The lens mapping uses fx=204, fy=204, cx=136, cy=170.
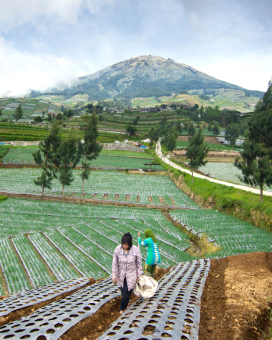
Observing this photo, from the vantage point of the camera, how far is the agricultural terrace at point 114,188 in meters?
28.5

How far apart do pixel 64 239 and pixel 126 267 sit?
40.2ft

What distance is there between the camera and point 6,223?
18203 millimetres

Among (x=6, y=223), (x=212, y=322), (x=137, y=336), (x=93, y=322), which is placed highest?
(x=137, y=336)

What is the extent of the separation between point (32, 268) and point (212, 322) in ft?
36.5

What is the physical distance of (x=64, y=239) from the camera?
51.5ft

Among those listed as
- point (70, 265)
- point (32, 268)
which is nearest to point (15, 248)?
point (32, 268)

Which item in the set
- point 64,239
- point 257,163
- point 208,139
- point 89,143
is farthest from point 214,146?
point 64,239

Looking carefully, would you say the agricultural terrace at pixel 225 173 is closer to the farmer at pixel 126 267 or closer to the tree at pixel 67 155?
the tree at pixel 67 155

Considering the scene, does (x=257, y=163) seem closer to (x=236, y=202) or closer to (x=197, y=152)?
(x=236, y=202)

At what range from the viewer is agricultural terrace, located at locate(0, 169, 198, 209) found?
1123 inches

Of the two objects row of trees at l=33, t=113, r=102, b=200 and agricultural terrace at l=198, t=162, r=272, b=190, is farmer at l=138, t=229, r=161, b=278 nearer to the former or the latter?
row of trees at l=33, t=113, r=102, b=200

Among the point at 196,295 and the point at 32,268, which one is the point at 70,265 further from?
the point at 196,295

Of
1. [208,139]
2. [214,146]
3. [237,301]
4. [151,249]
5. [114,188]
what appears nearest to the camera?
[237,301]

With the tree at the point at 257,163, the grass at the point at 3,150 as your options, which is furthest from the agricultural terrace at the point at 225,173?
the grass at the point at 3,150
